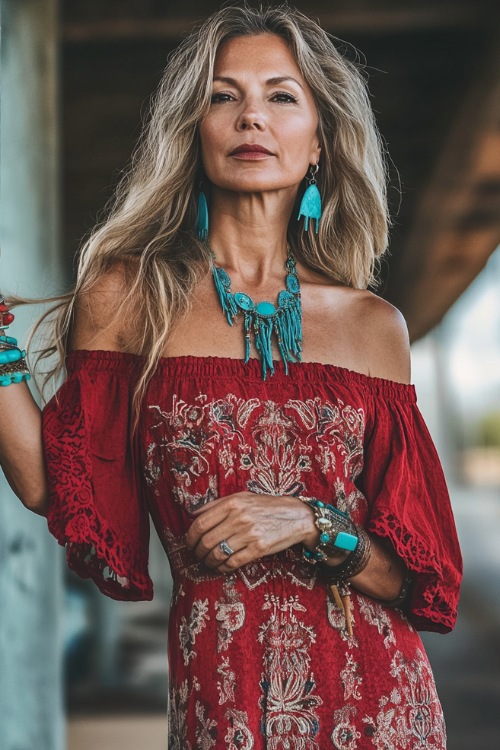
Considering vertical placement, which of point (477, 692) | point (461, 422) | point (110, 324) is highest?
point (461, 422)

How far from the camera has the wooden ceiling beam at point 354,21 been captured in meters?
5.59

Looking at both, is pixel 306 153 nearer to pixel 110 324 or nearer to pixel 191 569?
pixel 110 324

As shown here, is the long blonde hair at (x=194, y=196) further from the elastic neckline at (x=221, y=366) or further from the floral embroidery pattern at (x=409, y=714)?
the floral embroidery pattern at (x=409, y=714)

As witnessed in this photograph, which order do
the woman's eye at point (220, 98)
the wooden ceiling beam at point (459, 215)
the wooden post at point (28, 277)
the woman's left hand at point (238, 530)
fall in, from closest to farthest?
the woman's left hand at point (238, 530)
the woman's eye at point (220, 98)
the wooden post at point (28, 277)
the wooden ceiling beam at point (459, 215)

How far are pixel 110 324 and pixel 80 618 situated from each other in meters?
9.04

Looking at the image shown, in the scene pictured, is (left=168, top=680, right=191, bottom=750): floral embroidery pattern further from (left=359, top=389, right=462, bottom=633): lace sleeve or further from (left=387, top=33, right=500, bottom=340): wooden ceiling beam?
(left=387, top=33, right=500, bottom=340): wooden ceiling beam

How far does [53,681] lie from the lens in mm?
4727

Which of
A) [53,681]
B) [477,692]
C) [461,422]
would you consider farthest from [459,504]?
[53,681]

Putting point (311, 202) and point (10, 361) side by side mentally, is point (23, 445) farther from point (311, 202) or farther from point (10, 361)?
point (311, 202)

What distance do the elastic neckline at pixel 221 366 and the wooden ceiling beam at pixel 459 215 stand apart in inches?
141

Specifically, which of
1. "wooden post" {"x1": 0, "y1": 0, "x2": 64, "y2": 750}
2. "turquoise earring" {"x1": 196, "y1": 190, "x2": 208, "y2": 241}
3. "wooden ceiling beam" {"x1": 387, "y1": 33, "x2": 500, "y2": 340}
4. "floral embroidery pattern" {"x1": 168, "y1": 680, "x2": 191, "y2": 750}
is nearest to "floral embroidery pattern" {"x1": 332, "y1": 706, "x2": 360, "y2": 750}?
"floral embroidery pattern" {"x1": 168, "y1": 680, "x2": 191, "y2": 750}

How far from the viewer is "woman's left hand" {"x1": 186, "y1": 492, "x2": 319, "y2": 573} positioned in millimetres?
2068

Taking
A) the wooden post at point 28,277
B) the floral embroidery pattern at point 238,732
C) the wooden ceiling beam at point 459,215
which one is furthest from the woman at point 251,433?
the wooden ceiling beam at point 459,215

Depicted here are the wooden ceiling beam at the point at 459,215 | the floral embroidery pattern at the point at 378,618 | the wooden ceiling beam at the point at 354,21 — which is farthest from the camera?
the wooden ceiling beam at the point at 459,215
